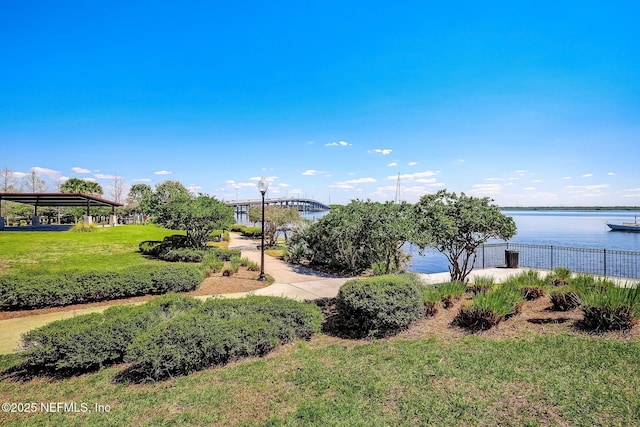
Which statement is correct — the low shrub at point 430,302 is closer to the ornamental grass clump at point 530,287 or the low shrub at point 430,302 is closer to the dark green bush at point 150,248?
the ornamental grass clump at point 530,287

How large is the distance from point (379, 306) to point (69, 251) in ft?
Answer: 63.8

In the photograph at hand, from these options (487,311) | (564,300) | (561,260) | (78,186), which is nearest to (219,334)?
(487,311)

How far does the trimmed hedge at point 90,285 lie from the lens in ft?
27.2

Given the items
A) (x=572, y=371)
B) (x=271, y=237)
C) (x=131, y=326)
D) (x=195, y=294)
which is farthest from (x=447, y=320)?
(x=271, y=237)

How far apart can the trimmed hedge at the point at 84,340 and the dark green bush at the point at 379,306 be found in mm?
3393

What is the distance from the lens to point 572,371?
401 centimetres

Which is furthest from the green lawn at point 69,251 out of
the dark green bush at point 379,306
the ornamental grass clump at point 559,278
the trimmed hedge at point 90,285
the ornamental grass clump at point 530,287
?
the ornamental grass clump at point 559,278

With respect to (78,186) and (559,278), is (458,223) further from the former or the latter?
(78,186)

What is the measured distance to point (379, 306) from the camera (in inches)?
228

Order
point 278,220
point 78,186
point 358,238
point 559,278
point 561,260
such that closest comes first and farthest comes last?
point 559,278, point 358,238, point 561,260, point 278,220, point 78,186

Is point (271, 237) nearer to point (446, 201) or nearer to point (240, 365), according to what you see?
point (446, 201)

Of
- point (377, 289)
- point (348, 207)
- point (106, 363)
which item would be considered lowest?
point (106, 363)

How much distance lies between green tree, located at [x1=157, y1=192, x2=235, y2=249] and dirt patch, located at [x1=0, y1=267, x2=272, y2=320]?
4.28 meters

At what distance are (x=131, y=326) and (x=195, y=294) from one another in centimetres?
488
